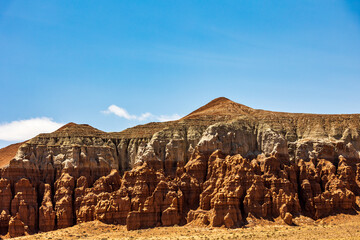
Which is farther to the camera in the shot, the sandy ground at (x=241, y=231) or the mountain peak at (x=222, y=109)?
the mountain peak at (x=222, y=109)

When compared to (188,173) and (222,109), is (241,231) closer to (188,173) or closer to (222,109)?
(188,173)

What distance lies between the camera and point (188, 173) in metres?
107

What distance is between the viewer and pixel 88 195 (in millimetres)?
105688

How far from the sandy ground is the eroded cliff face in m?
1.99

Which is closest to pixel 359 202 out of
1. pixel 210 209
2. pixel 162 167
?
pixel 210 209

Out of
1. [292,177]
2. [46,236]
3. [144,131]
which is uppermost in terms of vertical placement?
[144,131]

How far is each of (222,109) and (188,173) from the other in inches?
1064

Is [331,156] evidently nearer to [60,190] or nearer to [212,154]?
[212,154]

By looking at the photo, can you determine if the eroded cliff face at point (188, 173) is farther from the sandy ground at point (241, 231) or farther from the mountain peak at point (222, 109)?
the mountain peak at point (222, 109)

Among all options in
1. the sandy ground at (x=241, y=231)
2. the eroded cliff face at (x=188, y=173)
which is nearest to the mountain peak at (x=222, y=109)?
the eroded cliff face at (x=188, y=173)

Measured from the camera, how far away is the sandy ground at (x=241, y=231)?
8900 centimetres

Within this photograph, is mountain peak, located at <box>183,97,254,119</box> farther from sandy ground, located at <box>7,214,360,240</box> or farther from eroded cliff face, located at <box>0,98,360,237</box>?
sandy ground, located at <box>7,214,360,240</box>

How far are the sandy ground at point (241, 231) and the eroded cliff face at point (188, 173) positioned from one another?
1.99 meters

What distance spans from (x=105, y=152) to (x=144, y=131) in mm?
9137
